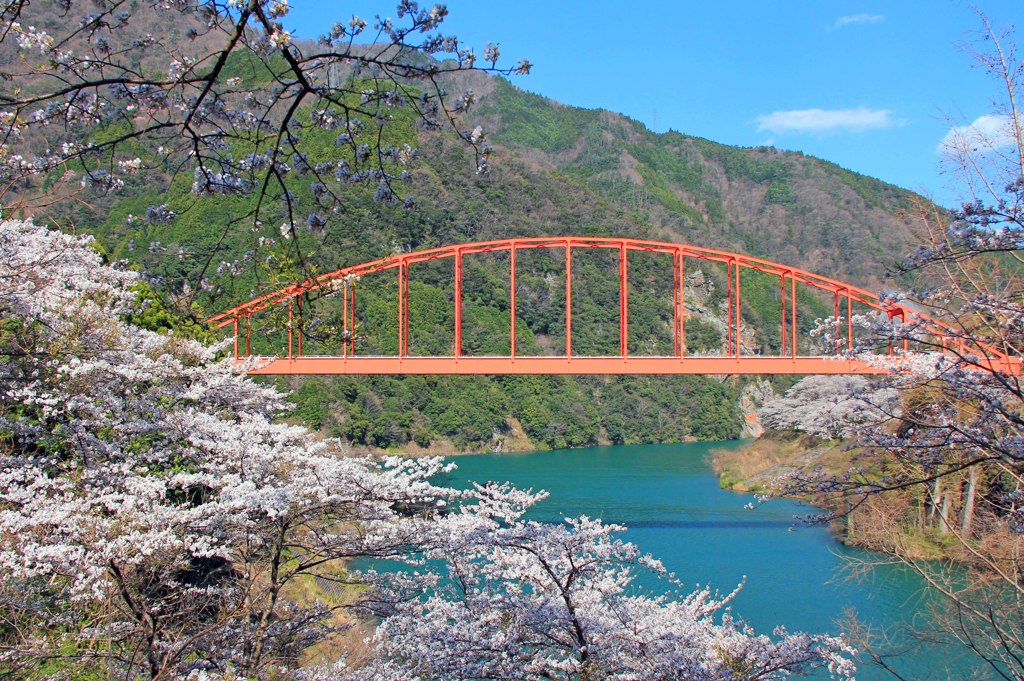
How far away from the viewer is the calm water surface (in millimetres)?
9143

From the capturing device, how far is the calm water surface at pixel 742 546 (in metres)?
9.14

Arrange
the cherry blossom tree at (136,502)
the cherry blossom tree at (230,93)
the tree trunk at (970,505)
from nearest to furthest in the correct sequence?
the cherry blossom tree at (230,93)
the cherry blossom tree at (136,502)
the tree trunk at (970,505)

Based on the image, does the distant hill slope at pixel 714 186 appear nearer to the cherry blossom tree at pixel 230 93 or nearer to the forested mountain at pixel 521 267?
the forested mountain at pixel 521 267

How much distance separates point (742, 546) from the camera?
41.5ft

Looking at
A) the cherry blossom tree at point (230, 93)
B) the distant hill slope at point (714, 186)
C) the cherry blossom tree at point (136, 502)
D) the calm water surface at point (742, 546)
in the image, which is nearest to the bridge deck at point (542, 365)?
the calm water surface at point (742, 546)

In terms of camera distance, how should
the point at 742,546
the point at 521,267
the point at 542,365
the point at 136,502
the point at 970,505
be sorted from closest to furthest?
the point at 136,502 → the point at 970,505 → the point at 742,546 → the point at 542,365 → the point at 521,267

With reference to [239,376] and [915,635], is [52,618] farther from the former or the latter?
[915,635]

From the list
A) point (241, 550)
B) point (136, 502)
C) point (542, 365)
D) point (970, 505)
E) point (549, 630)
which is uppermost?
point (542, 365)

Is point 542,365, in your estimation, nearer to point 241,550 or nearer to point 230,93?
point 241,550

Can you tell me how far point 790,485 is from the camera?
13.6ft

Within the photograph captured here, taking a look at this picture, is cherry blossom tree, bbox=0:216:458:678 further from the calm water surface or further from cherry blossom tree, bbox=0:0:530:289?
the calm water surface

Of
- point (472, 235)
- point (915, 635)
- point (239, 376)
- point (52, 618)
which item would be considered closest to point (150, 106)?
point (52, 618)

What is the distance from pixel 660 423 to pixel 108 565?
30609 millimetres

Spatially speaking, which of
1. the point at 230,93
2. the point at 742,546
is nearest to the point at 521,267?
the point at 742,546
